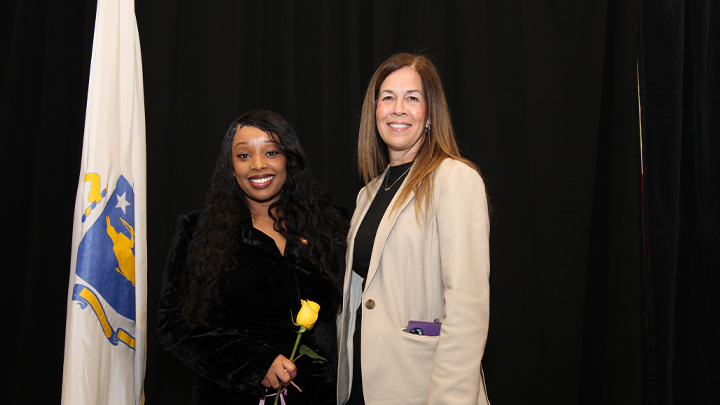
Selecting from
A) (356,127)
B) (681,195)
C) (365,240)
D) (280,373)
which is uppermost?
(356,127)

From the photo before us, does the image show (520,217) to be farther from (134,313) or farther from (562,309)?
(134,313)

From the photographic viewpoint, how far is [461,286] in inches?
49.0

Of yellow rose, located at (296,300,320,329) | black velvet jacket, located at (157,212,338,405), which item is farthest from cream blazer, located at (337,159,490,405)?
black velvet jacket, located at (157,212,338,405)

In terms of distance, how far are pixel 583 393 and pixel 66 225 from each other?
9.71 ft

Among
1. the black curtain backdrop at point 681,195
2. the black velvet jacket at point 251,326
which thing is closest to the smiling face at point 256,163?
the black velvet jacket at point 251,326

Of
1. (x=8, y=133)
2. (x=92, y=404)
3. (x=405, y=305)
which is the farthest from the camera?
(x=8, y=133)

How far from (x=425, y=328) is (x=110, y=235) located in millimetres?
1205

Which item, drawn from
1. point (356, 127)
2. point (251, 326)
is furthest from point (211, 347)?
point (356, 127)

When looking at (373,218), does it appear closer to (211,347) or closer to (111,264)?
(211,347)

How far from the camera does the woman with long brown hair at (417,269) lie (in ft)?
4.08

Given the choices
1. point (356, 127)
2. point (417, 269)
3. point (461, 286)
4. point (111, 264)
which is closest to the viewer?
point (461, 286)

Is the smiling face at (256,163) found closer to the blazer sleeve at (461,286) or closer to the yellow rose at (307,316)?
the yellow rose at (307,316)

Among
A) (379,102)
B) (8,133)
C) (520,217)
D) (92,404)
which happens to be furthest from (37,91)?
(520,217)

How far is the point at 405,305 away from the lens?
1341 millimetres
